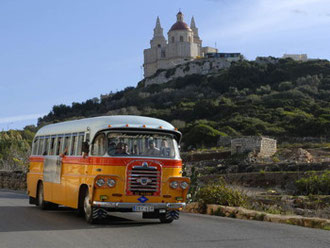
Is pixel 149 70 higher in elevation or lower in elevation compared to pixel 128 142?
higher

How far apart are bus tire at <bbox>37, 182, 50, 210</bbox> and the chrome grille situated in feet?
17.9

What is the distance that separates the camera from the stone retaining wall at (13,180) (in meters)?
30.1

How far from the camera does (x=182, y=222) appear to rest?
43.7 feet

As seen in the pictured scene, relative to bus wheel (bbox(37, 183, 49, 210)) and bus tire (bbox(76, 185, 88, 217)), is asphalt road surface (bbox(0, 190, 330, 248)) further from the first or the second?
bus wheel (bbox(37, 183, 49, 210))

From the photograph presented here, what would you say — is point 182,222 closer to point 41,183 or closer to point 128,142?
point 128,142

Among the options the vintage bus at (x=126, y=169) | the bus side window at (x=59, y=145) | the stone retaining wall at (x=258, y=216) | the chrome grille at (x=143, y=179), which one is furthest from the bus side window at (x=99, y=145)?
the stone retaining wall at (x=258, y=216)

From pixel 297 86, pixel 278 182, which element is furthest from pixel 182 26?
pixel 278 182

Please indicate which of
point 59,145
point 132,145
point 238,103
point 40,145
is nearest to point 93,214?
point 132,145

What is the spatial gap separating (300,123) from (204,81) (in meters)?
65.6

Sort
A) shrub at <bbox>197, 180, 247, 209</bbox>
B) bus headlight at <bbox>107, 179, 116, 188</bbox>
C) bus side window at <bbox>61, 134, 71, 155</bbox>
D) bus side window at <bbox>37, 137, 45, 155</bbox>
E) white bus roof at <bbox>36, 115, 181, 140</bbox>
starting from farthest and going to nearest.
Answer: bus side window at <bbox>37, 137, 45, 155</bbox> < shrub at <bbox>197, 180, 247, 209</bbox> < bus side window at <bbox>61, 134, 71, 155</bbox> < white bus roof at <bbox>36, 115, 181, 140</bbox> < bus headlight at <bbox>107, 179, 116, 188</bbox>

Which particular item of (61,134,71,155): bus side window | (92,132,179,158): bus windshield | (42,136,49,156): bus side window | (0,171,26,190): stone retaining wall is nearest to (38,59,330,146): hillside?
(0,171,26,190): stone retaining wall

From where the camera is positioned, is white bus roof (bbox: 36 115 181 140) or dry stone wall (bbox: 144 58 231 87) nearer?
white bus roof (bbox: 36 115 181 140)

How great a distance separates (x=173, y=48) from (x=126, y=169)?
15187 centimetres

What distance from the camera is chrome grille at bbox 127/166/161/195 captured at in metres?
12.2
